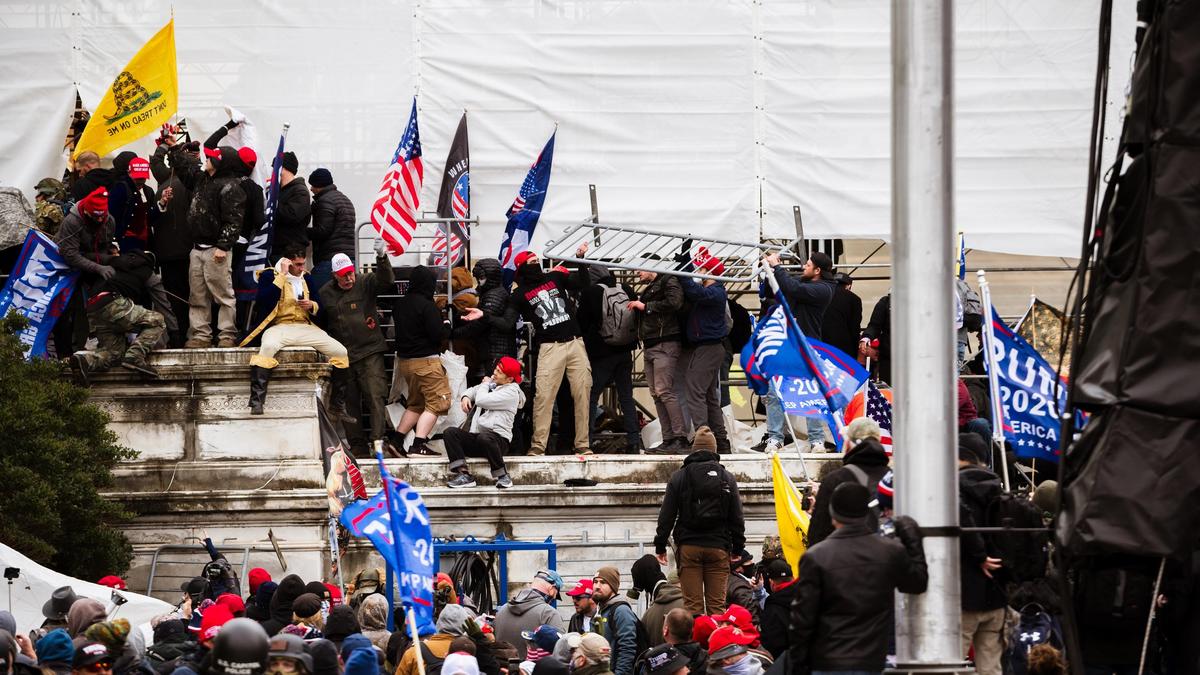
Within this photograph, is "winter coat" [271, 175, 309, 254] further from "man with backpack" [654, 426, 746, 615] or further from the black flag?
"man with backpack" [654, 426, 746, 615]

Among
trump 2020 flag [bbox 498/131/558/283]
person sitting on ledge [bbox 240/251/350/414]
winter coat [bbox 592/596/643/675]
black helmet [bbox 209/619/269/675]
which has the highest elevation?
trump 2020 flag [bbox 498/131/558/283]

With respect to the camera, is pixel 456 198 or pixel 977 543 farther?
pixel 456 198

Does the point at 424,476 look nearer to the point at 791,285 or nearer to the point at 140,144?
the point at 791,285

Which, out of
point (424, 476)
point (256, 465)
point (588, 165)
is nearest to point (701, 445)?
point (424, 476)

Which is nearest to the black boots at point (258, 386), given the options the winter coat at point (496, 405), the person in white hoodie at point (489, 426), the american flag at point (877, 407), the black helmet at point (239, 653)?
the person in white hoodie at point (489, 426)

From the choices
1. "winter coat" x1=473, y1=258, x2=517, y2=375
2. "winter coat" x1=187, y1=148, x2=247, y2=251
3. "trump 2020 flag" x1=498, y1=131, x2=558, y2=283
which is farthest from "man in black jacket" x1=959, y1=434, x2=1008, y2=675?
→ "trump 2020 flag" x1=498, y1=131, x2=558, y2=283

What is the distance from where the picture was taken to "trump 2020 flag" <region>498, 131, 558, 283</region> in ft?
71.2

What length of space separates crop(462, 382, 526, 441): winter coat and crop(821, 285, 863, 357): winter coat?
127 inches

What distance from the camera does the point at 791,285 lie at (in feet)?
64.4

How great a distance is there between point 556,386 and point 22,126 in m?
7.29

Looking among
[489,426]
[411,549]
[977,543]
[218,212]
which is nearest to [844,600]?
[977,543]

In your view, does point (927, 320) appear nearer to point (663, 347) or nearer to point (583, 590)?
point (583, 590)

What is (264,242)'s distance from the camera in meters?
20.6

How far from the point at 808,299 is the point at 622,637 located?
212 inches
